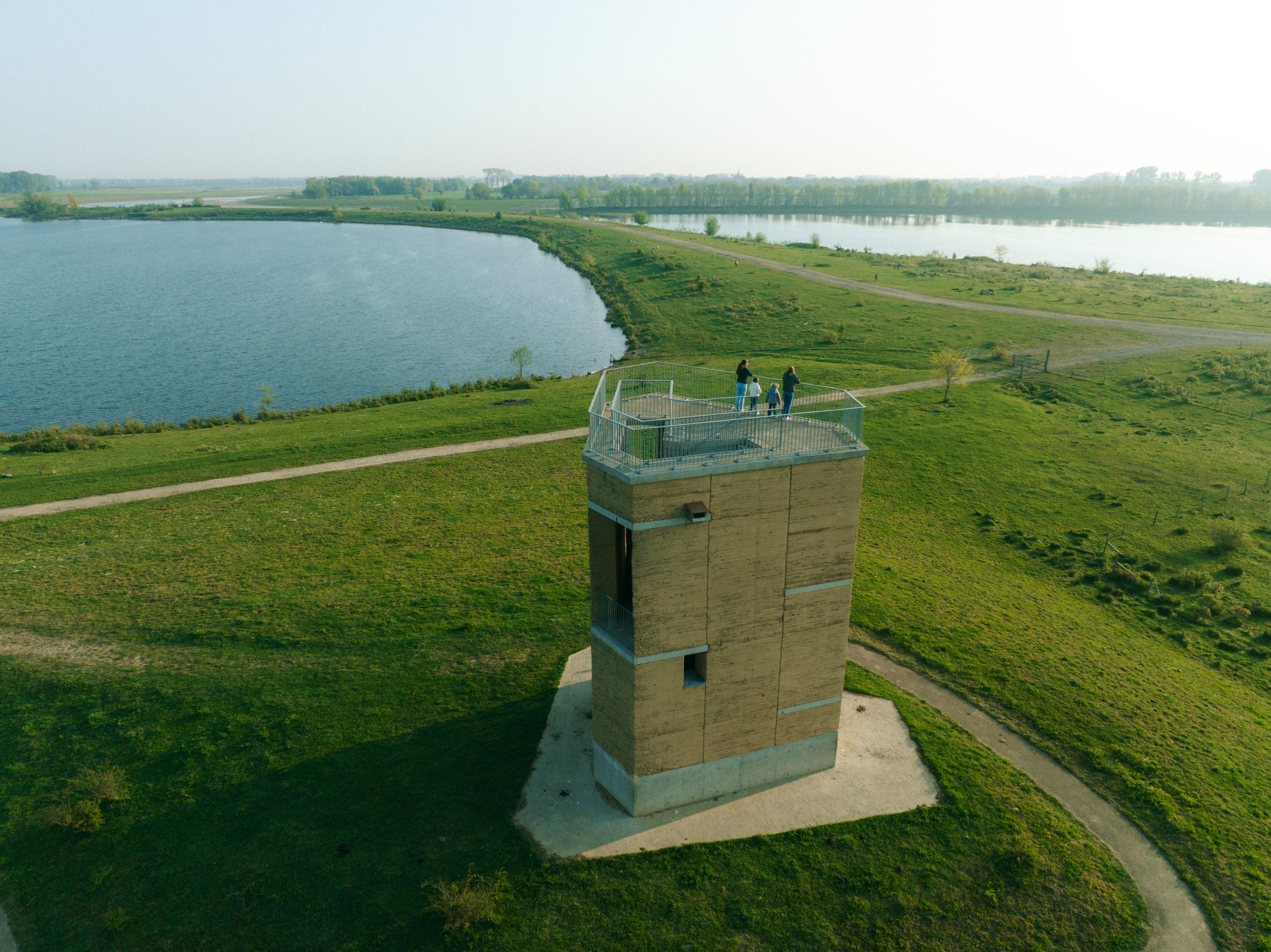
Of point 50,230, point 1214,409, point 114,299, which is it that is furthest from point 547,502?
point 50,230

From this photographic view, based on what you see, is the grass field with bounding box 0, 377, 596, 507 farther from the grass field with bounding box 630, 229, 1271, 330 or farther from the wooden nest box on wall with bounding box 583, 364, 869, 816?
the grass field with bounding box 630, 229, 1271, 330

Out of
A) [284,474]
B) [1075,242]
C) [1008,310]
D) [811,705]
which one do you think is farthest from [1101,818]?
[1075,242]

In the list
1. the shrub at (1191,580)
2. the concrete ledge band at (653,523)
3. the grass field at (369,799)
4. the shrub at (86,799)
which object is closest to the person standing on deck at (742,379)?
the concrete ledge band at (653,523)

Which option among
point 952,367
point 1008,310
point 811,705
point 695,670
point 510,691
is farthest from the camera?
point 1008,310

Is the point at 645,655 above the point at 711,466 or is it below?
below

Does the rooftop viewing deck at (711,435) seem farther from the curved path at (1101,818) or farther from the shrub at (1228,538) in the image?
the shrub at (1228,538)

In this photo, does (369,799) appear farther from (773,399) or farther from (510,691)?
(773,399)

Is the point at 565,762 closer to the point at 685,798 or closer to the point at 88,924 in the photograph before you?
the point at 685,798
